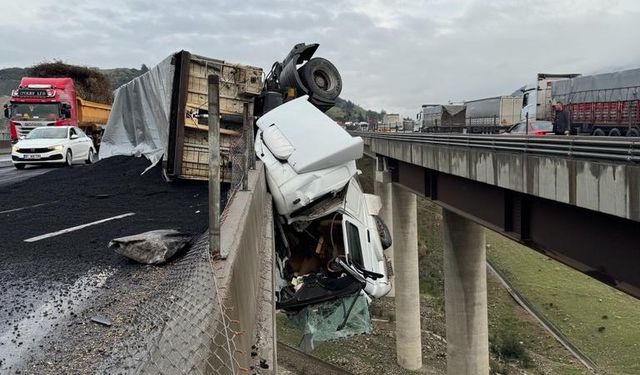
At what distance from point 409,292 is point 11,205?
1694cm

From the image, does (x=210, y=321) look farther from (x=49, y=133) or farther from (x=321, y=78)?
(x=49, y=133)

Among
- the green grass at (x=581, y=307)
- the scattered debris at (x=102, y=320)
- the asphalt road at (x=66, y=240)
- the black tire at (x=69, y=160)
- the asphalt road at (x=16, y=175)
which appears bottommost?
the green grass at (x=581, y=307)

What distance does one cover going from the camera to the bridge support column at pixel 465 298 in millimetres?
16984

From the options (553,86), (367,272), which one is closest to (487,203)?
(367,272)

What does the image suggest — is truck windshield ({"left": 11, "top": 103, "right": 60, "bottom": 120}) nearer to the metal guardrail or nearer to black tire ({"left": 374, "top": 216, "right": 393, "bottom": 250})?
black tire ({"left": 374, "top": 216, "right": 393, "bottom": 250})

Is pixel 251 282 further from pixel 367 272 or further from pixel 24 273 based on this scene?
pixel 367 272

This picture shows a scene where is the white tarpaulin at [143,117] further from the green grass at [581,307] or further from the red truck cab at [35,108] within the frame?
the green grass at [581,307]

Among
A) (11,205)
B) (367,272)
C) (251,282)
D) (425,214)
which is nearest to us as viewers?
(251,282)

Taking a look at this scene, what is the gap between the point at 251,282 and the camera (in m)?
5.03

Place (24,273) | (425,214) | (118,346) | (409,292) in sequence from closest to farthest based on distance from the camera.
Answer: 1. (118,346)
2. (24,273)
3. (409,292)
4. (425,214)

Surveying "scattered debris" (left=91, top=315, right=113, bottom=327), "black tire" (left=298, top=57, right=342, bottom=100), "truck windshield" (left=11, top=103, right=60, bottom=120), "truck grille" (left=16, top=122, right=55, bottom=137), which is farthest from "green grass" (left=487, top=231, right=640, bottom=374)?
"truck grille" (left=16, top=122, right=55, bottom=137)

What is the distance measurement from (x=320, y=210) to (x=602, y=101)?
76.9ft

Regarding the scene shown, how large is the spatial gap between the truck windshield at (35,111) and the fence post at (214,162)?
23.8 metres

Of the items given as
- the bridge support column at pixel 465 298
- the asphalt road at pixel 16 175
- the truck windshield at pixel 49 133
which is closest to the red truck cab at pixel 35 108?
the truck windshield at pixel 49 133
